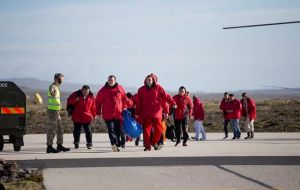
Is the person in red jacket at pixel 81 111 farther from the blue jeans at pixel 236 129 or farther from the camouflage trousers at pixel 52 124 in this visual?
the blue jeans at pixel 236 129

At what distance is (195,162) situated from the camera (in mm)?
13406

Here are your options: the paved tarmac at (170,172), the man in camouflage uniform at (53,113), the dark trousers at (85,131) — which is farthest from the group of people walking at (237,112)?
the paved tarmac at (170,172)

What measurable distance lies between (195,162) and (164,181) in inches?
120

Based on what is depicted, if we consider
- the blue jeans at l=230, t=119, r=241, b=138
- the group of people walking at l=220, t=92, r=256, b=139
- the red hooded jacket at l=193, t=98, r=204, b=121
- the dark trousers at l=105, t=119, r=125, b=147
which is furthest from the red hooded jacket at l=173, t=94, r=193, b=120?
the group of people walking at l=220, t=92, r=256, b=139

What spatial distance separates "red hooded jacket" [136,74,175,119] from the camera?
17.8m

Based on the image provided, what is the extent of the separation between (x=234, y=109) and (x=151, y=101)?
8490 mm

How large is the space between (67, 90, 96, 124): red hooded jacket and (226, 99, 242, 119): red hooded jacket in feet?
25.6

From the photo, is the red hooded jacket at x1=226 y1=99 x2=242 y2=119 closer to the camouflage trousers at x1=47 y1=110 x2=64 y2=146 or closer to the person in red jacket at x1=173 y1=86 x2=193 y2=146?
the person in red jacket at x1=173 y1=86 x2=193 y2=146

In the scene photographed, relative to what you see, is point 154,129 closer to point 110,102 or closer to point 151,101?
point 151,101

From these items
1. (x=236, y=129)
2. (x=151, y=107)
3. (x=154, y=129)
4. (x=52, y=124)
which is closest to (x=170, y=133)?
(x=154, y=129)

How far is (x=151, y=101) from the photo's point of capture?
58.4 ft

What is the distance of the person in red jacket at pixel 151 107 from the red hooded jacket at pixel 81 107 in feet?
5.68

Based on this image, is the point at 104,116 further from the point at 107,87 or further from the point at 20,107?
the point at 20,107

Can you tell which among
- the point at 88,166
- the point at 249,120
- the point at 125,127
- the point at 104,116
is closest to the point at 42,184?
the point at 88,166
